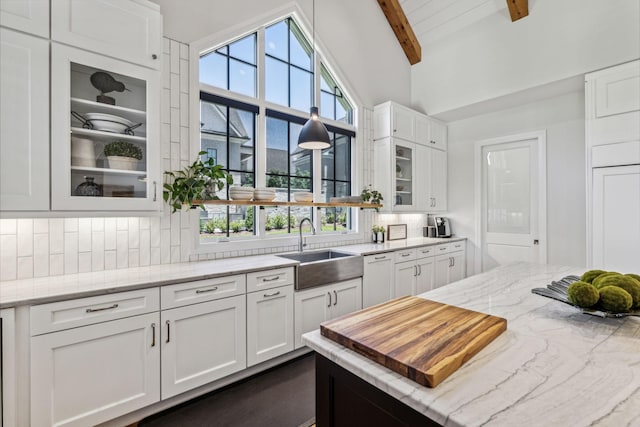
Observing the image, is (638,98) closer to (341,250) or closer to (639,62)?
(639,62)

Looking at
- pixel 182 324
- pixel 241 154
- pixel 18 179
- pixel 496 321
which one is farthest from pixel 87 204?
pixel 496 321

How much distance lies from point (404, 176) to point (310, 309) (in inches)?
93.0

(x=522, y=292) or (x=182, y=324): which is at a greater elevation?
(x=522, y=292)

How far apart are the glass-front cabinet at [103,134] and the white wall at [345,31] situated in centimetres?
80

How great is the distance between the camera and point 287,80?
335 centimetres

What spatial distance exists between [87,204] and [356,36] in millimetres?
3657

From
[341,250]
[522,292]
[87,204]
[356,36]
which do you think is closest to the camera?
[522,292]

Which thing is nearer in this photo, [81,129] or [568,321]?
[568,321]

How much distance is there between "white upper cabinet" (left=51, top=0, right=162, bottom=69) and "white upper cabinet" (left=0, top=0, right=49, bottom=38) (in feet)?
0.12

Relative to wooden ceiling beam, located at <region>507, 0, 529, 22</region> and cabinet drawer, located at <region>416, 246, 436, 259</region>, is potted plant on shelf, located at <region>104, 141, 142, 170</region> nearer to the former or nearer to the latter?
cabinet drawer, located at <region>416, 246, 436, 259</region>

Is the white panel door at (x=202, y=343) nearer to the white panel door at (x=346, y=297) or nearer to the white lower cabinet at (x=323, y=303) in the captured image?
the white lower cabinet at (x=323, y=303)

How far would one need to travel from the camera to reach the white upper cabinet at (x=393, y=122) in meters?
3.89

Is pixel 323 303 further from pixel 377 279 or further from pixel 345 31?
pixel 345 31

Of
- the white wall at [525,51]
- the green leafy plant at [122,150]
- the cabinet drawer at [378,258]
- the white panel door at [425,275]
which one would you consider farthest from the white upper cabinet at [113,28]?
the white wall at [525,51]
